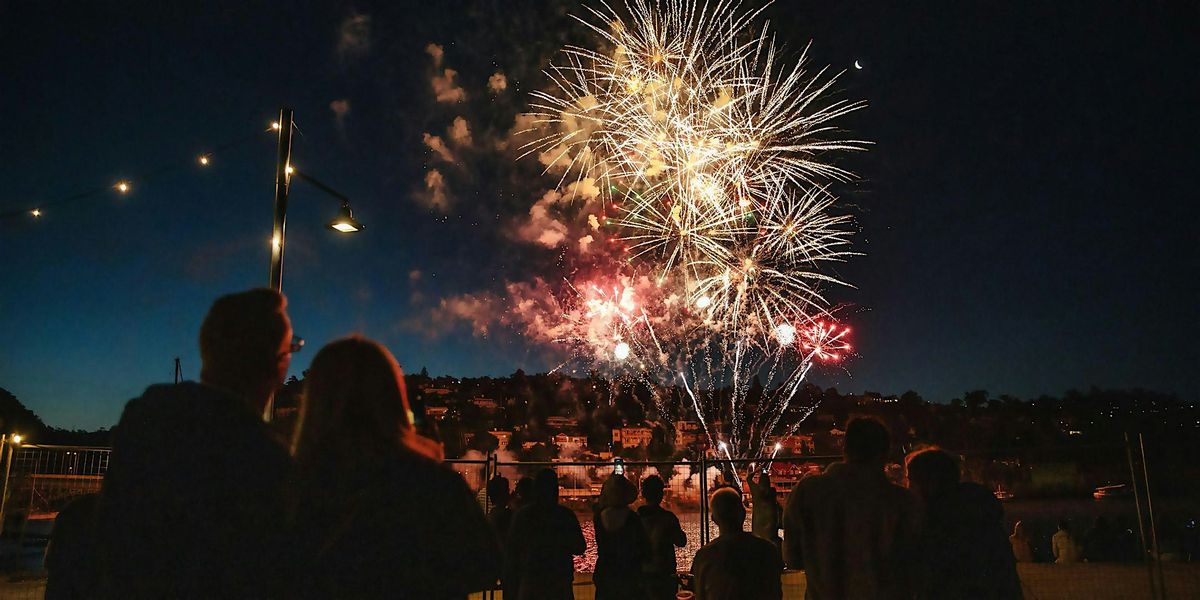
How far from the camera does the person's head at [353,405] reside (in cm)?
177

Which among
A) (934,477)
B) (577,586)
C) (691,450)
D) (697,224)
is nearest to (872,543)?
(934,477)

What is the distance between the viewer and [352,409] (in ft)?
5.98

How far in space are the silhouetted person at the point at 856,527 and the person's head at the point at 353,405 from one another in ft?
9.53

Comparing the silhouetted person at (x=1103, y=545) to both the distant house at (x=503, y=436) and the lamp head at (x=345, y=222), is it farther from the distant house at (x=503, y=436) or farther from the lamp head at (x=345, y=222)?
the distant house at (x=503, y=436)

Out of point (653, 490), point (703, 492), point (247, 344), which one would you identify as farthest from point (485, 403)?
point (247, 344)

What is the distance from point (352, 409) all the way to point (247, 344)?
391mm

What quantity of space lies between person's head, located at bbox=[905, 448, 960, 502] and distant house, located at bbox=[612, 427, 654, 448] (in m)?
101

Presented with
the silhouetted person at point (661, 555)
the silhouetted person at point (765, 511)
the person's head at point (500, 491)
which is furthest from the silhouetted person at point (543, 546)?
the silhouetted person at point (765, 511)

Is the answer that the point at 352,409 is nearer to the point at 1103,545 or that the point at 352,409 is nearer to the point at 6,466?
the point at 6,466

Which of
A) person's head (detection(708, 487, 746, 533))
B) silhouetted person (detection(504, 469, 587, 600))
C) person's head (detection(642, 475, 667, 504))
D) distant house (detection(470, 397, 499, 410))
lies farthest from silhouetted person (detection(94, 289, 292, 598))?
distant house (detection(470, 397, 499, 410))

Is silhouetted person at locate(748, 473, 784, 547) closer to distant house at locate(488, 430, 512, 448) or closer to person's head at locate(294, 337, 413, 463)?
person's head at locate(294, 337, 413, 463)

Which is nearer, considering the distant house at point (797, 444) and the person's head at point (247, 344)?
the person's head at point (247, 344)

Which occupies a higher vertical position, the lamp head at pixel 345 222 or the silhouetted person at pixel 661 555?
the lamp head at pixel 345 222

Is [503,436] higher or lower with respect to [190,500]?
higher
